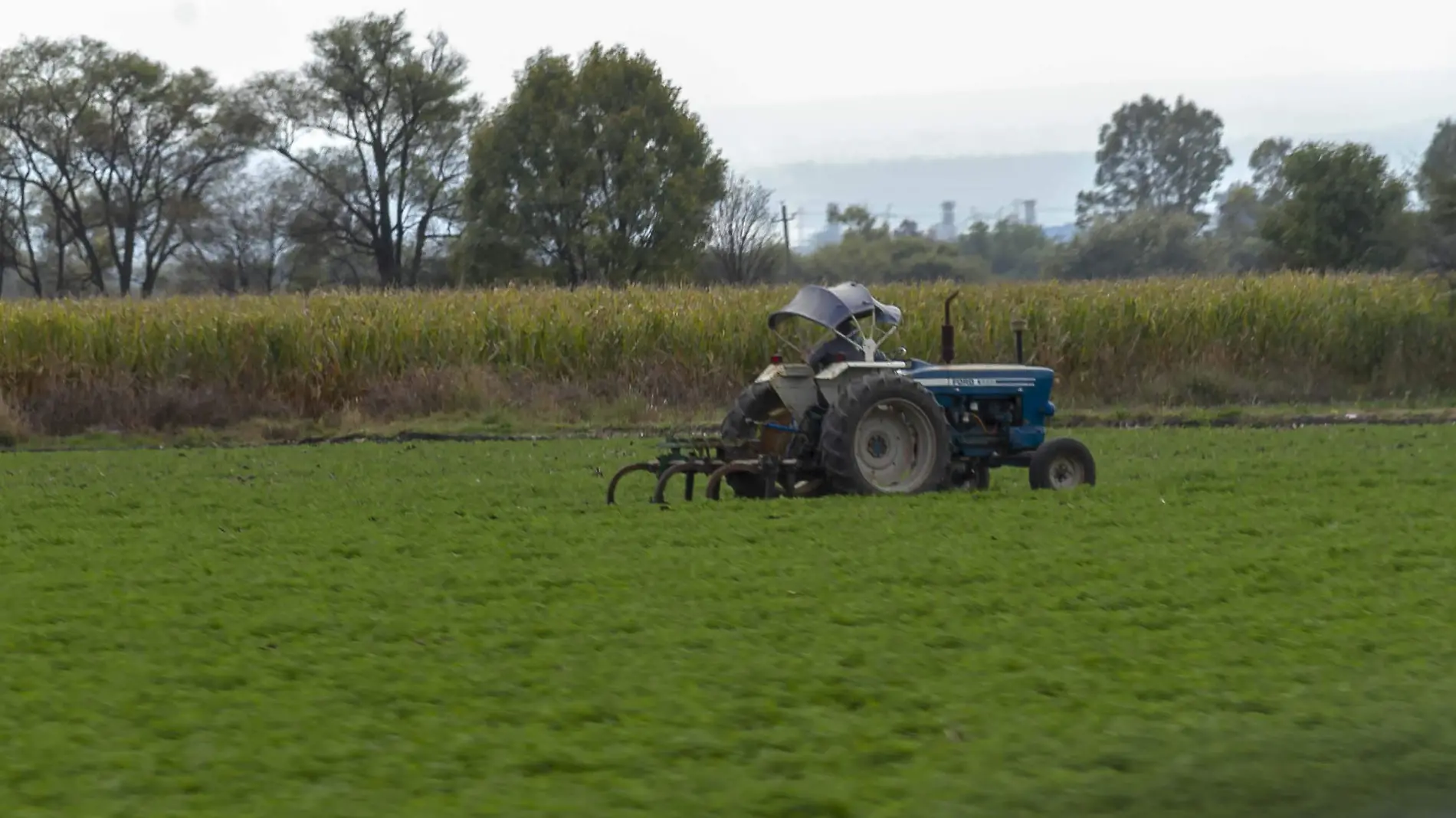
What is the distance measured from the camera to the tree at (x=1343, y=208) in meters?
41.6

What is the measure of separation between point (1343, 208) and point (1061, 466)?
3344cm

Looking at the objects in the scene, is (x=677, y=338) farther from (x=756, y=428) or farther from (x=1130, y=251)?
(x=1130, y=251)

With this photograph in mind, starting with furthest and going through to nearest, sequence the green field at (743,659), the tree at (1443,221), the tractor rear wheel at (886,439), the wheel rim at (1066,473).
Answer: the tree at (1443,221), the wheel rim at (1066,473), the tractor rear wheel at (886,439), the green field at (743,659)

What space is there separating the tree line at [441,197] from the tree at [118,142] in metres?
0.08

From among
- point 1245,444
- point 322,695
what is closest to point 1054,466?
point 1245,444

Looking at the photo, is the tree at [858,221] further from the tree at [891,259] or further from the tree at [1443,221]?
the tree at [1443,221]

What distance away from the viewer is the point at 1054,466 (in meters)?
12.0

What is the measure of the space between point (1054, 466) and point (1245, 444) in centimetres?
462

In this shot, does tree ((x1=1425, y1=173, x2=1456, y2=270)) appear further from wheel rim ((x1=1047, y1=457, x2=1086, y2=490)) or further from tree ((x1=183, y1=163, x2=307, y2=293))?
tree ((x1=183, y1=163, x2=307, y2=293))

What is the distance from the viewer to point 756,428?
40.1 ft

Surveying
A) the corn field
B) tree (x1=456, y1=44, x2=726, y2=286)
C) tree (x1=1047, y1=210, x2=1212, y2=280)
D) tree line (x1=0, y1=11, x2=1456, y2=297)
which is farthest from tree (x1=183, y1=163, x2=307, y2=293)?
the corn field

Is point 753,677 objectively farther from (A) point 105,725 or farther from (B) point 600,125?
(B) point 600,125

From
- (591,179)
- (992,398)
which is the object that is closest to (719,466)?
(992,398)

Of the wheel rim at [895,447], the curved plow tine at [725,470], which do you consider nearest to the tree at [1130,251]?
the wheel rim at [895,447]
